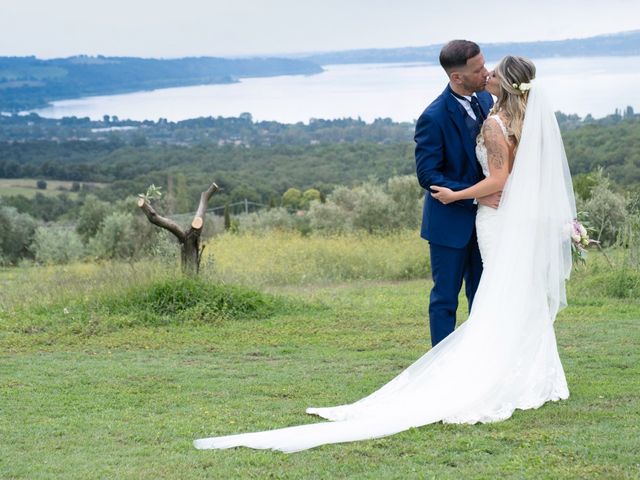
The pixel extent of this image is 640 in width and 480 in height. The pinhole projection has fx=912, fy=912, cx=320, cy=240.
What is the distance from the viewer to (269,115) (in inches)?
4596

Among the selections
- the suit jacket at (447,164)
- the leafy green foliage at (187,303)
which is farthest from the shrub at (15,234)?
the suit jacket at (447,164)

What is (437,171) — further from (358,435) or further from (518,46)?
(518,46)

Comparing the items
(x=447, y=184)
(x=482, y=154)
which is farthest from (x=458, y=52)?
(x=447, y=184)

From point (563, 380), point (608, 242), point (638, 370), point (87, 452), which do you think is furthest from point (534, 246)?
point (608, 242)

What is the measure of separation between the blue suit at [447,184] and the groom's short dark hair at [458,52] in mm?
262

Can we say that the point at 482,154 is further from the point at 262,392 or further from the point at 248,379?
the point at 248,379

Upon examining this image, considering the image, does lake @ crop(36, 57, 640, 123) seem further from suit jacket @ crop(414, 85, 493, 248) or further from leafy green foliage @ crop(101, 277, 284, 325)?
suit jacket @ crop(414, 85, 493, 248)

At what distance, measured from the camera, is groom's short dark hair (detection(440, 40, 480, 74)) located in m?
6.14

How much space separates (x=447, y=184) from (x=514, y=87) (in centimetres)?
80

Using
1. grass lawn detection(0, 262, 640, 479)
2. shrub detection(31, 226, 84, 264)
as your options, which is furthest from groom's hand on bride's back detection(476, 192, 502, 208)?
shrub detection(31, 226, 84, 264)

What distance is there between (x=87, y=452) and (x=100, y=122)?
112397 millimetres

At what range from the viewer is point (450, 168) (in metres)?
6.50

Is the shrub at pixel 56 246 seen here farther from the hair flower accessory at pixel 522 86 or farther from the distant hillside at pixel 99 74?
the distant hillside at pixel 99 74

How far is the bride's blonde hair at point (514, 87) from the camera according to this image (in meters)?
6.11
